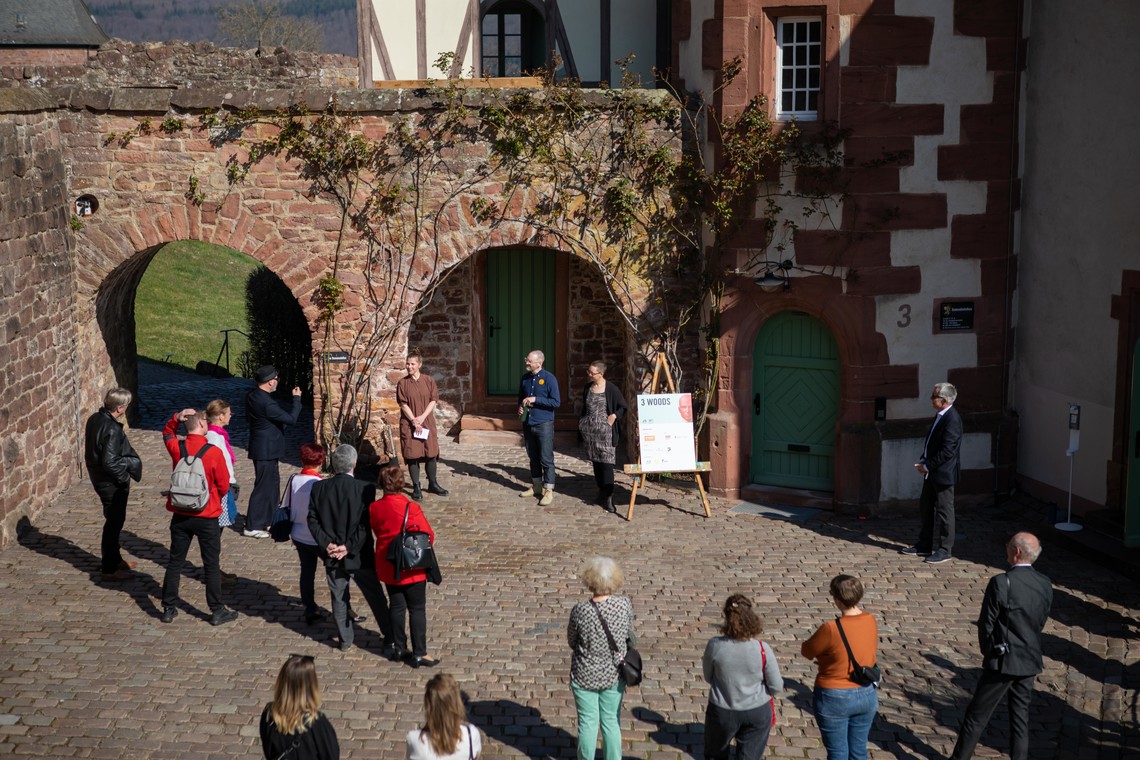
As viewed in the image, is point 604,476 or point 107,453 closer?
point 107,453

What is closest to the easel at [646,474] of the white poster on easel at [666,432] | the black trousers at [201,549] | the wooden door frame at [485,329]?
the white poster on easel at [666,432]

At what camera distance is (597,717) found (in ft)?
23.1

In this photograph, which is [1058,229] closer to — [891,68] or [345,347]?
[891,68]

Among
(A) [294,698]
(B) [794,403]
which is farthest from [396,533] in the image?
(B) [794,403]

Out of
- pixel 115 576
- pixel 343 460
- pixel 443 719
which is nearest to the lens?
pixel 443 719

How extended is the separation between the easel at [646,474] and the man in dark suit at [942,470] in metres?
2.12

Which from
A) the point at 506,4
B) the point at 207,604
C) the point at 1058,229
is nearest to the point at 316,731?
the point at 207,604

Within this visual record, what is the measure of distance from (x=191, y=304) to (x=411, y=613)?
23063mm

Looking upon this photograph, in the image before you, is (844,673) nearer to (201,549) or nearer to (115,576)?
(201,549)

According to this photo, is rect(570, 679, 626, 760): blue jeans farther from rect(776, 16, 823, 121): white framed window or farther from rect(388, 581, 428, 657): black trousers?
rect(776, 16, 823, 121): white framed window

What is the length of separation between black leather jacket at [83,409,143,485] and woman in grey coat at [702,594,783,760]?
211 inches

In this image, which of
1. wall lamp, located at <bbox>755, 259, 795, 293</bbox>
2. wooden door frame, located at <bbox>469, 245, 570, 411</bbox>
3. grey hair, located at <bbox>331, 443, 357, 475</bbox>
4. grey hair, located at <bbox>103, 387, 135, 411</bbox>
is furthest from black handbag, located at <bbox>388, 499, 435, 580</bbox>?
wooden door frame, located at <bbox>469, 245, 570, 411</bbox>

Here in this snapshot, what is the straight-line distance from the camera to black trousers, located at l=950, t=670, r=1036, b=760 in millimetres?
7393

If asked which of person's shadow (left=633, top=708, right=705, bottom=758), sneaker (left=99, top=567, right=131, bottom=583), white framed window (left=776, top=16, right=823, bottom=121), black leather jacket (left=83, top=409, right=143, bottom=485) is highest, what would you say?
white framed window (left=776, top=16, right=823, bottom=121)
